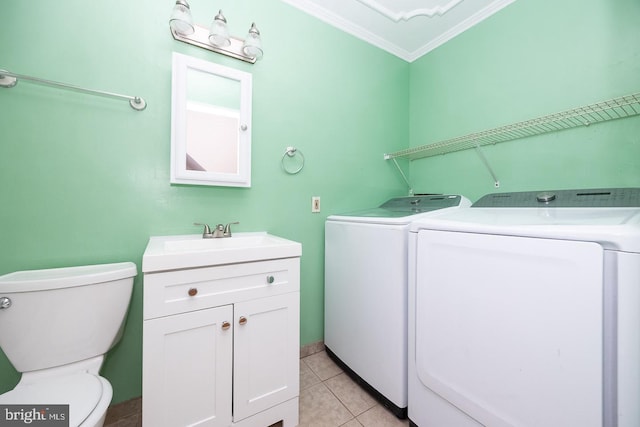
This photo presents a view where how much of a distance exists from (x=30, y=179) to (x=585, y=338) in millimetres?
2196

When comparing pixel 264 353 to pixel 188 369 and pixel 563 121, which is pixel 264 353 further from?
pixel 563 121

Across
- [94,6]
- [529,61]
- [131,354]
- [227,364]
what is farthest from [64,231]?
[529,61]

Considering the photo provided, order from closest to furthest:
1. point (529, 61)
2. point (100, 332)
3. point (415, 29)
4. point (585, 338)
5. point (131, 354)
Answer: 1. point (585, 338)
2. point (100, 332)
3. point (131, 354)
4. point (529, 61)
5. point (415, 29)

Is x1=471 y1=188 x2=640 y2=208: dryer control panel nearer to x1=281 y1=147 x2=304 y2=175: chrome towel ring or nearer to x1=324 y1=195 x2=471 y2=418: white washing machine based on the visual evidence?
x1=324 y1=195 x2=471 y2=418: white washing machine

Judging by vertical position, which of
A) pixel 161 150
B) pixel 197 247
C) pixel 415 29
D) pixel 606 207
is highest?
pixel 415 29

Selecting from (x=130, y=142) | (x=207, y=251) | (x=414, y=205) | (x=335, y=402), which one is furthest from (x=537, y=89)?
(x=130, y=142)

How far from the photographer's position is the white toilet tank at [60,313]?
94 centimetres

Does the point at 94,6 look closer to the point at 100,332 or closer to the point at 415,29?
the point at 100,332

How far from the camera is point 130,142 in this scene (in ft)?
4.26

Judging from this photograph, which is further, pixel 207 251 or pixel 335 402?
pixel 335 402

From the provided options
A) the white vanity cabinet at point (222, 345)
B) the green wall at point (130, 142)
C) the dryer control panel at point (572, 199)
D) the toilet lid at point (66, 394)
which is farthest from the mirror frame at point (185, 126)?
the dryer control panel at point (572, 199)

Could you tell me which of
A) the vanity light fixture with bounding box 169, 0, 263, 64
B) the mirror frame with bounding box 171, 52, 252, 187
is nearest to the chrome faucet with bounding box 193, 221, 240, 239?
the mirror frame with bounding box 171, 52, 252, 187

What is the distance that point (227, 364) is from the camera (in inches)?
42.1

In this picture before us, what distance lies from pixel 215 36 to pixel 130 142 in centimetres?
76
